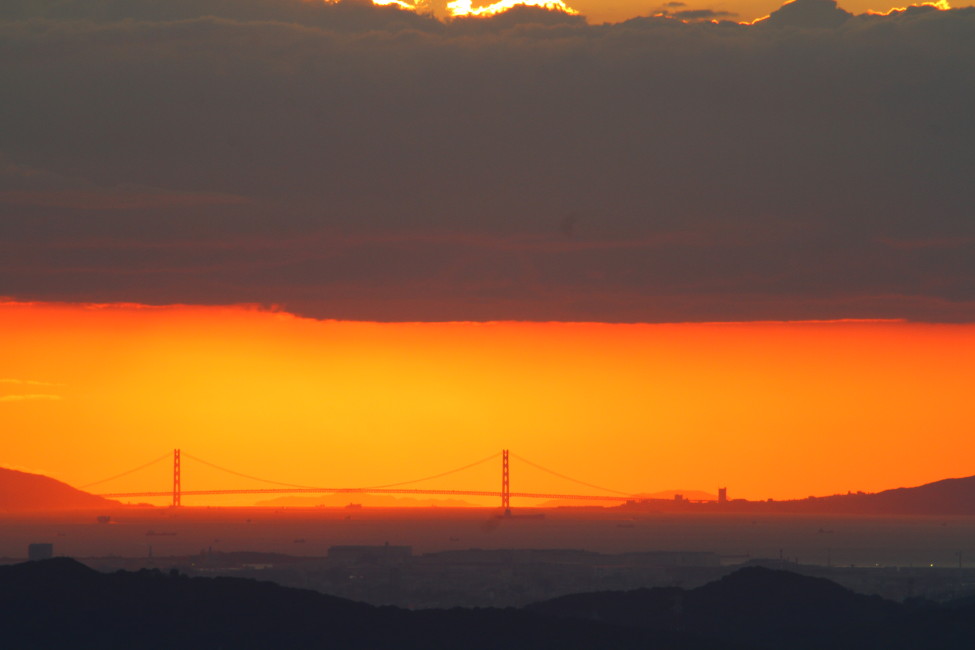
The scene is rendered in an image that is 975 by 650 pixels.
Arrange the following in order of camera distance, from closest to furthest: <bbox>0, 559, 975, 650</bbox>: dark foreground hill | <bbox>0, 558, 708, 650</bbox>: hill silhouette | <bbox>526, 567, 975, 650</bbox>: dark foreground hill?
<bbox>0, 558, 708, 650</bbox>: hill silhouette → <bbox>0, 559, 975, 650</bbox>: dark foreground hill → <bbox>526, 567, 975, 650</bbox>: dark foreground hill

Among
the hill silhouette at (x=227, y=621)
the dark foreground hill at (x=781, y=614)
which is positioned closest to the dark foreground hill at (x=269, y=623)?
the hill silhouette at (x=227, y=621)

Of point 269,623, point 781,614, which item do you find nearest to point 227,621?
point 269,623

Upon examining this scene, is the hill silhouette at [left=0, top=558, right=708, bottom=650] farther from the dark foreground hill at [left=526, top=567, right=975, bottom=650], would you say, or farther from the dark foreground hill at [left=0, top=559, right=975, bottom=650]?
the dark foreground hill at [left=526, top=567, right=975, bottom=650]

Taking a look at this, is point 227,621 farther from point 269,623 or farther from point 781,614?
point 781,614

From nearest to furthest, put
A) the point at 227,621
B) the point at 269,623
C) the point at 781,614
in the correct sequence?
the point at 227,621, the point at 269,623, the point at 781,614

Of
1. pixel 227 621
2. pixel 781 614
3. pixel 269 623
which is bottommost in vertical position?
pixel 781 614

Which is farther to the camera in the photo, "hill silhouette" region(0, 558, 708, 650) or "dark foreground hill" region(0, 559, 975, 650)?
"dark foreground hill" region(0, 559, 975, 650)

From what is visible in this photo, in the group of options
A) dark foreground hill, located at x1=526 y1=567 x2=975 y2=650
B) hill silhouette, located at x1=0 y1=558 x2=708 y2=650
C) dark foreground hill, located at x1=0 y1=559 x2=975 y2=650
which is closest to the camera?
hill silhouette, located at x1=0 y1=558 x2=708 y2=650

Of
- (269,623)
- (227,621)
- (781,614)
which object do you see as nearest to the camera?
(227,621)

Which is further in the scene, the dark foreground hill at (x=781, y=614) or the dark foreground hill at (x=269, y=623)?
the dark foreground hill at (x=781, y=614)

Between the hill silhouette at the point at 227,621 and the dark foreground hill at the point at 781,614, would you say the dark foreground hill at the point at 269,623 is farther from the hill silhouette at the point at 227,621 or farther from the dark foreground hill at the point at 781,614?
the dark foreground hill at the point at 781,614

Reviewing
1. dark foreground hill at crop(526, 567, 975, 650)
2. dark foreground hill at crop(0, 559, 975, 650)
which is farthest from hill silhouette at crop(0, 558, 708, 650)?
dark foreground hill at crop(526, 567, 975, 650)
